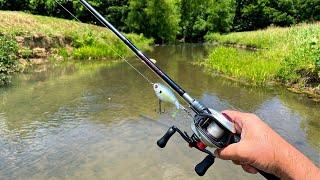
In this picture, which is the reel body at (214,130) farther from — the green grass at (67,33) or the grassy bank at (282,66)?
the green grass at (67,33)

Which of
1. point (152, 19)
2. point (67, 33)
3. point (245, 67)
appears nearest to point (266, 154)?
point (245, 67)

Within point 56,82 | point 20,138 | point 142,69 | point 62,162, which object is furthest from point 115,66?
point 62,162

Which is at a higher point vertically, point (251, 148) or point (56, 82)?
point (251, 148)

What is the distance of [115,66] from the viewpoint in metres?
20.6

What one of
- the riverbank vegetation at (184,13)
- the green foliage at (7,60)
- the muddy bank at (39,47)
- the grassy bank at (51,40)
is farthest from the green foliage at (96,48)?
the riverbank vegetation at (184,13)

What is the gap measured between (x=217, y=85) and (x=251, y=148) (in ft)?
43.2

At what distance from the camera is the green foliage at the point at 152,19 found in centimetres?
4372

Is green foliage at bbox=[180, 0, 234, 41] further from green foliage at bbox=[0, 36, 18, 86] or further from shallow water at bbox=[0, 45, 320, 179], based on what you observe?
shallow water at bbox=[0, 45, 320, 179]

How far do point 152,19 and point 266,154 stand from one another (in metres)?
42.0

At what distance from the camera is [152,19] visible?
4331cm

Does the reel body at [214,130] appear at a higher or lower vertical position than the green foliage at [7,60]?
higher

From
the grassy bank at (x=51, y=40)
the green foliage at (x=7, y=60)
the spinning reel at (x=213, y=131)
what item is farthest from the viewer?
the grassy bank at (x=51, y=40)

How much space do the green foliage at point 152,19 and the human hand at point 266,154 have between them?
4182 centimetres

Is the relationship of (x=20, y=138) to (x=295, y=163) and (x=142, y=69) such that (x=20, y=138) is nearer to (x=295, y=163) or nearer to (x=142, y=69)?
(x=295, y=163)
